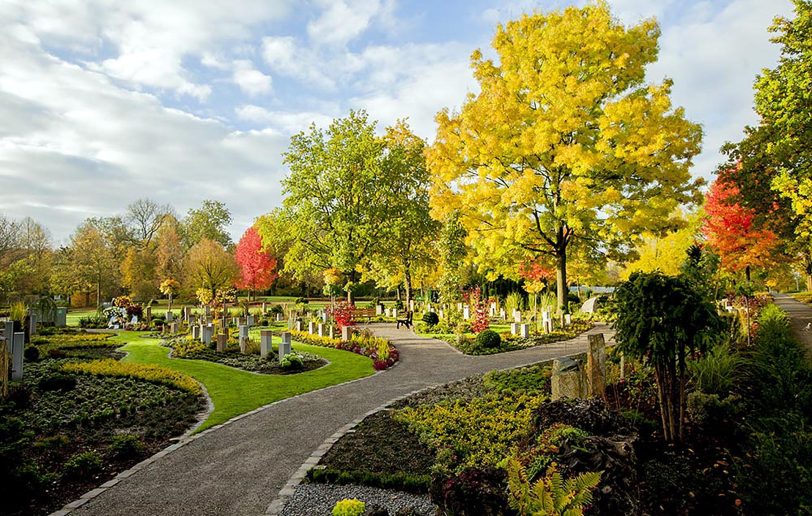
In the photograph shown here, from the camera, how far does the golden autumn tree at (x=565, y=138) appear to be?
15109 mm

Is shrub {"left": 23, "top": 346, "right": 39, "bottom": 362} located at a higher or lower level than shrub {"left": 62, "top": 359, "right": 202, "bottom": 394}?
higher

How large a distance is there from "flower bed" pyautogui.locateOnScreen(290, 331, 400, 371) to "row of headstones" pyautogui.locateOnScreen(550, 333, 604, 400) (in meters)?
6.89

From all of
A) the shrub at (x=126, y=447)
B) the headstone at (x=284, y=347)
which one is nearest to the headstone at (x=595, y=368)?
the shrub at (x=126, y=447)

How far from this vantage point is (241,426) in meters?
8.48

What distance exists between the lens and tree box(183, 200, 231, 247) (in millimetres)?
60000

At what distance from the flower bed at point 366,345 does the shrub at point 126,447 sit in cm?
747

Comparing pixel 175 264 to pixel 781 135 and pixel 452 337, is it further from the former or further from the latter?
pixel 781 135

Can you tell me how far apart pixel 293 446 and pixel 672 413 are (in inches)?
222

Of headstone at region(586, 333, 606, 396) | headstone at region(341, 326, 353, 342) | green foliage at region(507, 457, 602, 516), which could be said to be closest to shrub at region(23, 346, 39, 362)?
headstone at region(341, 326, 353, 342)

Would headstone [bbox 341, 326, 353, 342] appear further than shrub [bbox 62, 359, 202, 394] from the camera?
Yes

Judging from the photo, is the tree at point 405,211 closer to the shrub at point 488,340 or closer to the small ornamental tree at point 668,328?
the shrub at point 488,340

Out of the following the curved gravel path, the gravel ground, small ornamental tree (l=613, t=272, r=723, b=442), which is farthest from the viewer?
small ornamental tree (l=613, t=272, r=723, b=442)

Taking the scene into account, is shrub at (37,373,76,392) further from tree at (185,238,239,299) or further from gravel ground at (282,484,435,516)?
tree at (185,238,239,299)

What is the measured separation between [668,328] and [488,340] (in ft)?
36.2
